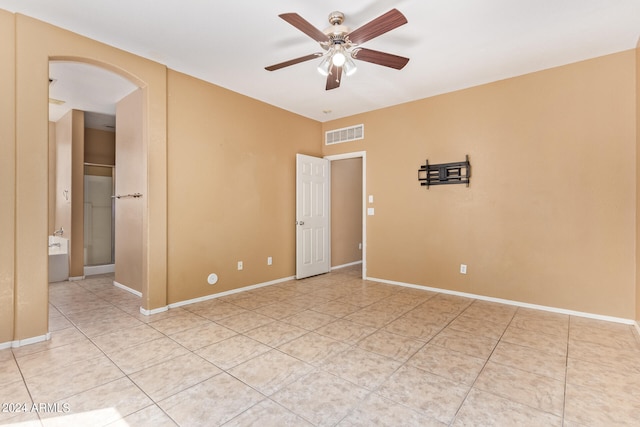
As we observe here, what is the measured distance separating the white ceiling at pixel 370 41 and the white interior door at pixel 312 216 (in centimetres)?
158

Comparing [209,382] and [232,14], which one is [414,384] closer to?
[209,382]

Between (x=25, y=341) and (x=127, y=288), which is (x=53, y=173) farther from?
(x=25, y=341)

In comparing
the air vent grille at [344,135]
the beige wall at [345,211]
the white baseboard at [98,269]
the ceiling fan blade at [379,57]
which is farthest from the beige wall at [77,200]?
the ceiling fan blade at [379,57]

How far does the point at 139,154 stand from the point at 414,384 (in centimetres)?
412

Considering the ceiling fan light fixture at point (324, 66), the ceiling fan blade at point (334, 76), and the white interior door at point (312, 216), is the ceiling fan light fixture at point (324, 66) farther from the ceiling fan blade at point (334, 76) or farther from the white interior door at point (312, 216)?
the white interior door at point (312, 216)

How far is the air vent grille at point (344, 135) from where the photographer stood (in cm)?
514

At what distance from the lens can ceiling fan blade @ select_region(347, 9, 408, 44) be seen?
2014 mm

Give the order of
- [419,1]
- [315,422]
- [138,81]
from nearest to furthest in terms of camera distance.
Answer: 1. [315,422]
2. [419,1]
3. [138,81]

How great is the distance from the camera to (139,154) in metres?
4.07

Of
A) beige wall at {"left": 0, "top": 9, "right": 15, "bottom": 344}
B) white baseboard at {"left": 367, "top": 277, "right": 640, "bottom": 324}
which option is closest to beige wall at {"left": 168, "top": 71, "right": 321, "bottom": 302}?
beige wall at {"left": 0, "top": 9, "right": 15, "bottom": 344}

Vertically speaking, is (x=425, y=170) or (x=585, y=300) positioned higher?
(x=425, y=170)

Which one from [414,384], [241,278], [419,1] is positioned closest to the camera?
[414,384]

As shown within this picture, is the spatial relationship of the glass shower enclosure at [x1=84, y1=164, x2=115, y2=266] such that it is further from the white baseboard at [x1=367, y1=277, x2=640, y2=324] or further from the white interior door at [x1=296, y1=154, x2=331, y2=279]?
the white baseboard at [x1=367, y1=277, x2=640, y2=324]

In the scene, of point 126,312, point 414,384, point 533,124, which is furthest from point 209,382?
point 533,124
